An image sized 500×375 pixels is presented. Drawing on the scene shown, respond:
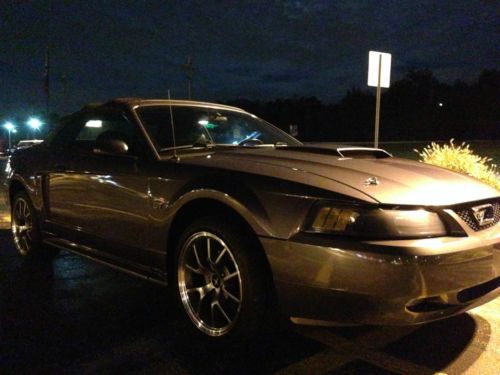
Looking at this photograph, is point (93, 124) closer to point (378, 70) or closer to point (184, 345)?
point (184, 345)

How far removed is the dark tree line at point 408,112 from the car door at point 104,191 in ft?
155

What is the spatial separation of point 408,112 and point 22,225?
180 ft

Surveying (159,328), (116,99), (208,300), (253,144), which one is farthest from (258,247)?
(116,99)

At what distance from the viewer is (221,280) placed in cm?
330

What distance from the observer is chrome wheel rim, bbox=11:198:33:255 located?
544 centimetres

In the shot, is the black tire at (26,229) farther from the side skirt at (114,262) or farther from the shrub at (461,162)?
the shrub at (461,162)

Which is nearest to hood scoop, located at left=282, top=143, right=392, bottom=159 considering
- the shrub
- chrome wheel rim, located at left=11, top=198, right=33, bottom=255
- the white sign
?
chrome wheel rim, located at left=11, top=198, right=33, bottom=255

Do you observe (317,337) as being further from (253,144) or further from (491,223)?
(253,144)

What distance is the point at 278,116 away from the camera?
68500mm

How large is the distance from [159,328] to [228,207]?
1.08 meters

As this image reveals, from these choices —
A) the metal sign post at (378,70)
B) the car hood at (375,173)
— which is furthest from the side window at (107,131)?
the metal sign post at (378,70)

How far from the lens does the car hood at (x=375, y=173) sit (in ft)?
9.44

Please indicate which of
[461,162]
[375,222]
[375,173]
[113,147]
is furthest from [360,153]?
[461,162]

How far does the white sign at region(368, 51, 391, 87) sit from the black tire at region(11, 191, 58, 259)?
17.2 ft
